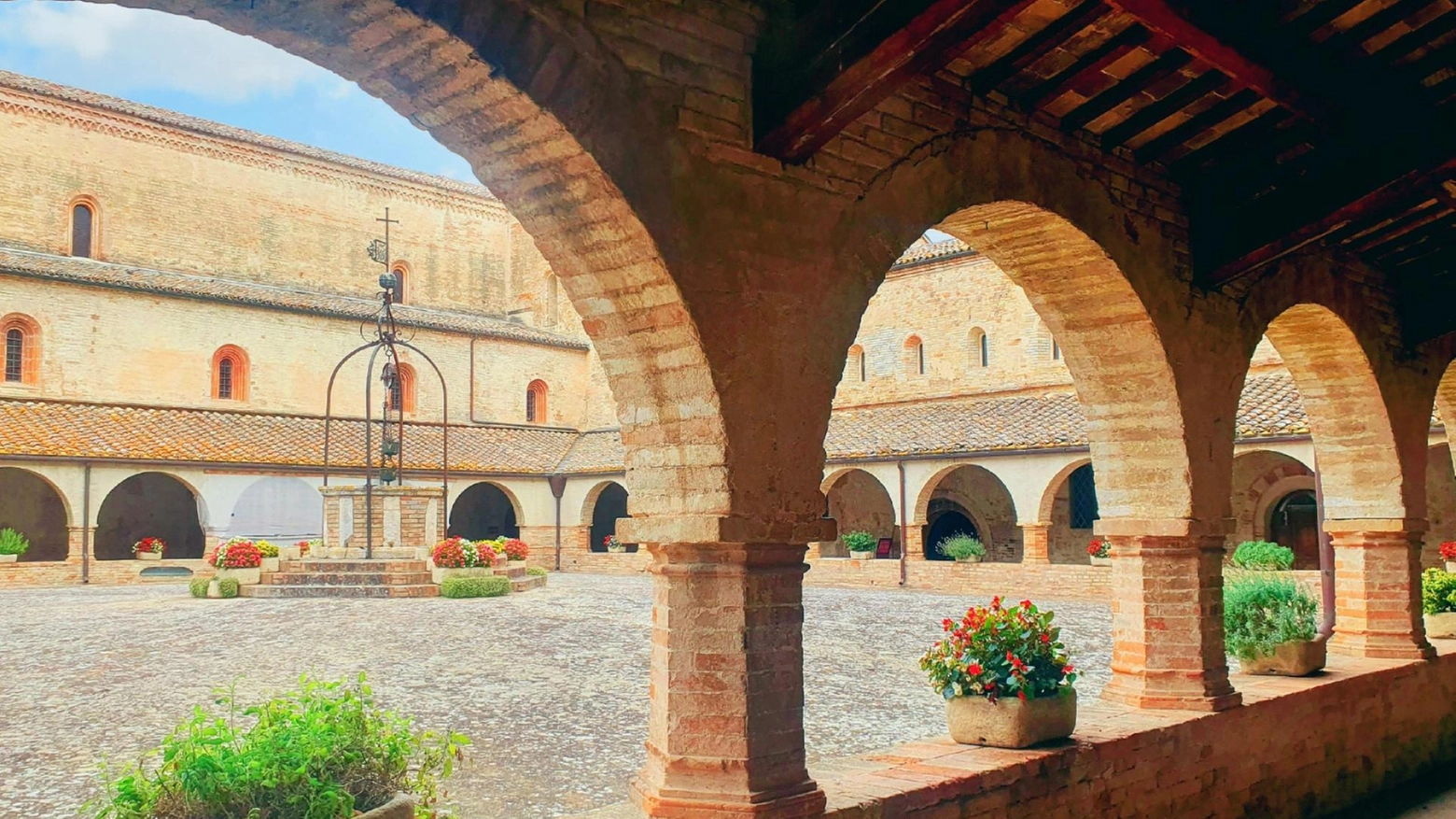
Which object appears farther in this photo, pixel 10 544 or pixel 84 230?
Result: pixel 84 230

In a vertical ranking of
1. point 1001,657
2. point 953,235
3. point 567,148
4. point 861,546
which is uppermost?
point 953,235

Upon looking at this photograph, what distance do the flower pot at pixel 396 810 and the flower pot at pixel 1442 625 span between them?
9664mm

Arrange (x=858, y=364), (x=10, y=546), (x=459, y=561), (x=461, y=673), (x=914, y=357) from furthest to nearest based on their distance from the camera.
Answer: (x=858, y=364)
(x=914, y=357)
(x=10, y=546)
(x=459, y=561)
(x=461, y=673)

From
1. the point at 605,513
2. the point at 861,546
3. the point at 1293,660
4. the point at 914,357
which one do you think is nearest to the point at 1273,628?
the point at 1293,660

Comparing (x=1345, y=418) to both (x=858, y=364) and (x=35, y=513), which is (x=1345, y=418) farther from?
(x=35, y=513)

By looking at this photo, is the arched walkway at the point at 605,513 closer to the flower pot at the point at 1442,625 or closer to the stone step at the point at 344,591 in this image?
the stone step at the point at 344,591

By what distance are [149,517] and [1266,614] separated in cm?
2325

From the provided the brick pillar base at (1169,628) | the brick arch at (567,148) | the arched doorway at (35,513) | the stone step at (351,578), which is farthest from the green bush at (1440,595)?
the arched doorway at (35,513)

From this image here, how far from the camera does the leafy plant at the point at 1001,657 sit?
541cm

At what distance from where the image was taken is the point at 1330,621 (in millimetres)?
10008

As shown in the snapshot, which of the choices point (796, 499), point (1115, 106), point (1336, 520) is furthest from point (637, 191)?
point (1336, 520)

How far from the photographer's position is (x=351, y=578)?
18484 millimetres

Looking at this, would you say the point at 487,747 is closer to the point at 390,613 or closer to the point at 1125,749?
the point at 1125,749

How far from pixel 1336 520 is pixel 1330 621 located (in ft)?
4.69
